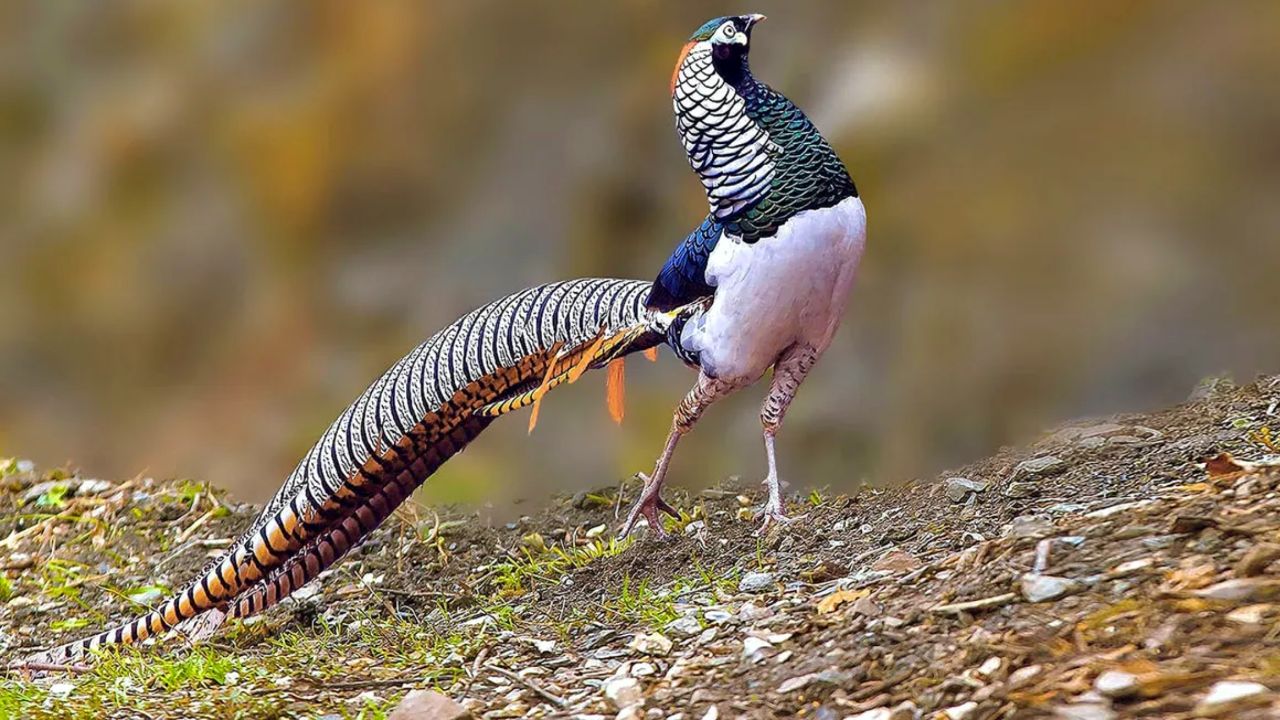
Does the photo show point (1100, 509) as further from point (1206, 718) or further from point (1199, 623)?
point (1206, 718)

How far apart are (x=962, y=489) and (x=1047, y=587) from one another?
1.32m

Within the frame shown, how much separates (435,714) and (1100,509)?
1655 millimetres

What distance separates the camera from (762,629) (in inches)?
110

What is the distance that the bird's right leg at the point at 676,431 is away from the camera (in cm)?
374

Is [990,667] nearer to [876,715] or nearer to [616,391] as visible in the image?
[876,715]

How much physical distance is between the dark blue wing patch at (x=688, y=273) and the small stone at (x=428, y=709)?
5.13 feet

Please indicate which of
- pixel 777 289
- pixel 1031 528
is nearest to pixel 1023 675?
pixel 1031 528

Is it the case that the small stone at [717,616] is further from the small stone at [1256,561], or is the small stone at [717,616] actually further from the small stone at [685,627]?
the small stone at [1256,561]

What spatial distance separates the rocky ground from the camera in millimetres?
2082

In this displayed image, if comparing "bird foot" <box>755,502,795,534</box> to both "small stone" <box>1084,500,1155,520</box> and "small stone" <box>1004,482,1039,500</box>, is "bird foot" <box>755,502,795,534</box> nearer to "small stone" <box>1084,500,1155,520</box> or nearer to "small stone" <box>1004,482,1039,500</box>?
"small stone" <box>1004,482,1039,500</box>

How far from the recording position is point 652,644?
9.65 ft

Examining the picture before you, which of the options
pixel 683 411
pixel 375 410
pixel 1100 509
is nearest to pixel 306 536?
pixel 375 410

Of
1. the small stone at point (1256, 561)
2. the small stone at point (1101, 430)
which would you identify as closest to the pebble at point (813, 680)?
the small stone at point (1256, 561)

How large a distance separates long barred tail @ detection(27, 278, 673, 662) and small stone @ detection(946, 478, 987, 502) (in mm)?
1024
